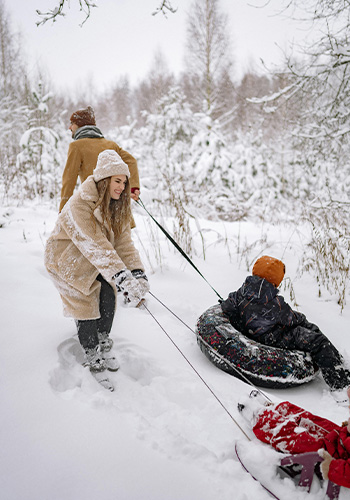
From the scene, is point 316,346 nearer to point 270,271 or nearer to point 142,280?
point 270,271

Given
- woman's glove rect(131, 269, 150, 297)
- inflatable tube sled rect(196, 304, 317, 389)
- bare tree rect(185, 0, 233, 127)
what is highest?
bare tree rect(185, 0, 233, 127)

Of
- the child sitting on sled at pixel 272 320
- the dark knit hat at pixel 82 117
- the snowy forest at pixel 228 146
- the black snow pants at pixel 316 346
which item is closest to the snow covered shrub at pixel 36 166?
the snowy forest at pixel 228 146

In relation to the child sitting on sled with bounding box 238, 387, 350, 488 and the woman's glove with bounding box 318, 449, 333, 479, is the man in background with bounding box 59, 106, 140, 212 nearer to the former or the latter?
the child sitting on sled with bounding box 238, 387, 350, 488

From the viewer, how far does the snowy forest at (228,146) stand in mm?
4016

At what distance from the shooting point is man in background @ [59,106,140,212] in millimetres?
2982

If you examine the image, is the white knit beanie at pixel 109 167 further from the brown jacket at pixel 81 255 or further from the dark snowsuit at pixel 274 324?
the dark snowsuit at pixel 274 324

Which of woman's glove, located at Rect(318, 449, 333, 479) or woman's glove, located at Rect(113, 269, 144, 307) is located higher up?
woman's glove, located at Rect(113, 269, 144, 307)

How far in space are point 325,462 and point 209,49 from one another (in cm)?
1563

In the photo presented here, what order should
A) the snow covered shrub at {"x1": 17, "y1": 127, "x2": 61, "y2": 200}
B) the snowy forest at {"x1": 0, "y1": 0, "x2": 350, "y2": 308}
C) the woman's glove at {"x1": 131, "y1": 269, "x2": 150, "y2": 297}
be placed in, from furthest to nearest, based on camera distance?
1. the snow covered shrub at {"x1": 17, "y1": 127, "x2": 61, "y2": 200}
2. the snowy forest at {"x1": 0, "y1": 0, "x2": 350, "y2": 308}
3. the woman's glove at {"x1": 131, "y1": 269, "x2": 150, "y2": 297}

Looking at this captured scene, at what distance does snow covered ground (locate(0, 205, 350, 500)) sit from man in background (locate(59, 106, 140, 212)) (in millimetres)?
1000

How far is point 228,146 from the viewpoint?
1291 cm

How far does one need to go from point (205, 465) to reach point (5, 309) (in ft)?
5.95

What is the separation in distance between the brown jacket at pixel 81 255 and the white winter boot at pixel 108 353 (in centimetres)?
25

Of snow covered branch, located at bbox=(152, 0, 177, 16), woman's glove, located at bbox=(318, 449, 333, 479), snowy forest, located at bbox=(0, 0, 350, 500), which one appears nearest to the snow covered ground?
snowy forest, located at bbox=(0, 0, 350, 500)
